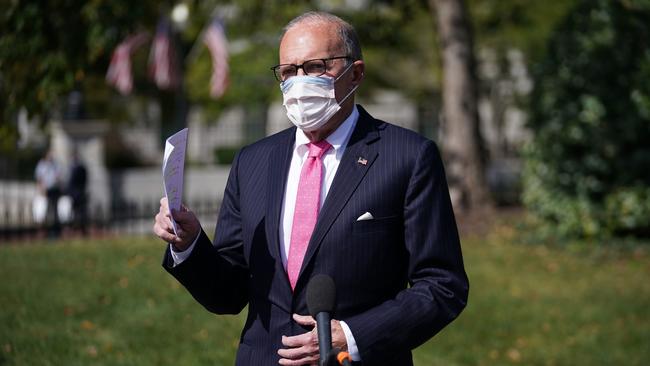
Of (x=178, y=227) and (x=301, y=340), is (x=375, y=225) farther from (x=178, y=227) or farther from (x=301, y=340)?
(x=178, y=227)

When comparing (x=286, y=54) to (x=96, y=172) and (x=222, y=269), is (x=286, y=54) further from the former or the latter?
(x=96, y=172)

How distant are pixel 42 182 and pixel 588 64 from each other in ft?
38.7

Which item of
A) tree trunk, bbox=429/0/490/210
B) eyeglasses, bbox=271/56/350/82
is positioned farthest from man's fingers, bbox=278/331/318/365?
tree trunk, bbox=429/0/490/210

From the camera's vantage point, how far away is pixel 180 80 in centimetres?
2428

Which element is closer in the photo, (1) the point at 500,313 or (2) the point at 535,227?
(1) the point at 500,313

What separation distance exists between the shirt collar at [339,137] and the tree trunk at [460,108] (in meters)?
14.9

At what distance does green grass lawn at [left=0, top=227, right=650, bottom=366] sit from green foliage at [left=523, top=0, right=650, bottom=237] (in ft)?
6.44

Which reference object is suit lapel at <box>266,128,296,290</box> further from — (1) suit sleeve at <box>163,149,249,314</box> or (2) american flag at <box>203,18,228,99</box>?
(2) american flag at <box>203,18,228,99</box>

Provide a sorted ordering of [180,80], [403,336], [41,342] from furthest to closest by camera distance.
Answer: [180,80], [41,342], [403,336]

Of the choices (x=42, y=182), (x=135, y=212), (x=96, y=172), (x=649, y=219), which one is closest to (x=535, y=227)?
(x=649, y=219)

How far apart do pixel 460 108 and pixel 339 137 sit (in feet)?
49.6

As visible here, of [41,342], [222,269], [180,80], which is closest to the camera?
[222,269]

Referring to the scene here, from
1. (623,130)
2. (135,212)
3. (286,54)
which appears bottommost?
(135,212)

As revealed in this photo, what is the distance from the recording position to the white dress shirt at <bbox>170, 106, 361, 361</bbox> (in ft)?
11.1
